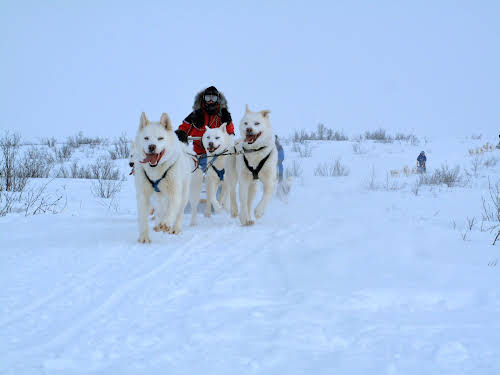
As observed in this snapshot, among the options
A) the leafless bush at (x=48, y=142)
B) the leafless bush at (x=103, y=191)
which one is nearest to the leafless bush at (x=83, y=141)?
the leafless bush at (x=48, y=142)

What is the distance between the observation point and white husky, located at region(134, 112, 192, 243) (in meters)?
3.92

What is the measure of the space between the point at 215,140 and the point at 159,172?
1.55 metres

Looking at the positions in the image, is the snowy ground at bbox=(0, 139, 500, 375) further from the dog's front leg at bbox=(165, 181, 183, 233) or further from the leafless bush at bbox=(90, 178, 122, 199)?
the leafless bush at bbox=(90, 178, 122, 199)

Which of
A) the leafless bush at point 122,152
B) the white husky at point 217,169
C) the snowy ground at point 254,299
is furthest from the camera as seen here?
the leafless bush at point 122,152

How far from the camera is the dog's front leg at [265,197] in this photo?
16.6 feet

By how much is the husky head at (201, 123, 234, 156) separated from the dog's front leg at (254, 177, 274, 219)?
873 mm

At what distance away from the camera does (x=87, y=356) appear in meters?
1.61

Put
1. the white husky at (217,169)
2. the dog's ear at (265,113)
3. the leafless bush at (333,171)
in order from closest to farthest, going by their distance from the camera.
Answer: the dog's ear at (265,113) → the white husky at (217,169) → the leafless bush at (333,171)

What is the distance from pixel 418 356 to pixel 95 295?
6.02 ft

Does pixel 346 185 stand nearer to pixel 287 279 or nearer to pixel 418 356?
pixel 287 279

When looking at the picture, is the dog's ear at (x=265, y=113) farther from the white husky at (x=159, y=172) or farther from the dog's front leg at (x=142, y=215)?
the dog's front leg at (x=142, y=215)

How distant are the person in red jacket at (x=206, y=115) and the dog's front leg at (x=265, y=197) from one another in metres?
1.46

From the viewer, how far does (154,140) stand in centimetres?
385

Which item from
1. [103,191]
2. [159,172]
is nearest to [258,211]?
[159,172]
